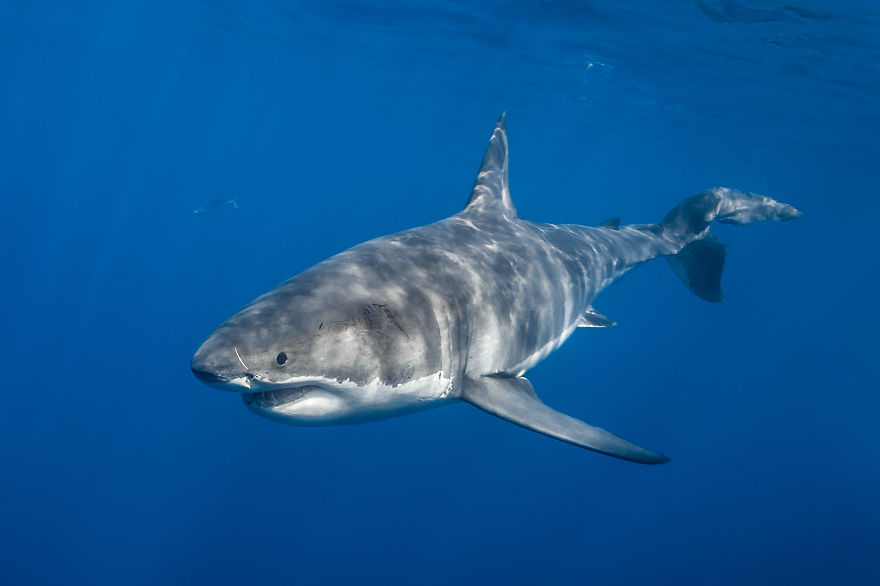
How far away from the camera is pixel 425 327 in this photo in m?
4.38

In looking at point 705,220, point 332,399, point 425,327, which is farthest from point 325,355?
point 705,220

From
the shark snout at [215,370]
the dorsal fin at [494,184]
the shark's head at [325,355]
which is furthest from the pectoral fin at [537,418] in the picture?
the dorsal fin at [494,184]

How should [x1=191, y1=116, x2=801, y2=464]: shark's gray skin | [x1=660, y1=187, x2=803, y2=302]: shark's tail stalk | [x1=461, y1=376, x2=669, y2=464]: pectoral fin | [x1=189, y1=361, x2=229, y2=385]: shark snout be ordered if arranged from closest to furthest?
[x1=189, y1=361, x2=229, y2=385]: shark snout, [x1=191, y1=116, x2=801, y2=464]: shark's gray skin, [x1=461, y1=376, x2=669, y2=464]: pectoral fin, [x1=660, y1=187, x2=803, y2=302]: shark's tail stalk

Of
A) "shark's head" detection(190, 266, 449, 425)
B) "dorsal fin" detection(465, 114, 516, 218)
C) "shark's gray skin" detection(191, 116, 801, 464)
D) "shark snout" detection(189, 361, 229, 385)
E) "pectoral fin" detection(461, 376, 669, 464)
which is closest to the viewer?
"shark snout" detection(189, 361, 229, 385)

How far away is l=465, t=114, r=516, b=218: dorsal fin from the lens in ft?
24.1

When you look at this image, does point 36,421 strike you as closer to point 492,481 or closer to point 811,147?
point 492,481

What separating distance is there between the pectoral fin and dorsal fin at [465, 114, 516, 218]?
9.52 feet

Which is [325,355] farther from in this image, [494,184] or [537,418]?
[494,184]

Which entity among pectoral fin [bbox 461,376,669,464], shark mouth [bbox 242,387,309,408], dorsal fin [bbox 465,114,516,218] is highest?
dorsal fin [bbox 465,114,516,218]

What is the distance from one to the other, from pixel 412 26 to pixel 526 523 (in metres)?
22.6

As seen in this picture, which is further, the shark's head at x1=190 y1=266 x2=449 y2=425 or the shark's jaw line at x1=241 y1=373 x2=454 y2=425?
the shark's jaw line at x1=241 y1=373 x2=454 y2=425

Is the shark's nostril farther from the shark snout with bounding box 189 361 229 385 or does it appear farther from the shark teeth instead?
the shark teeth

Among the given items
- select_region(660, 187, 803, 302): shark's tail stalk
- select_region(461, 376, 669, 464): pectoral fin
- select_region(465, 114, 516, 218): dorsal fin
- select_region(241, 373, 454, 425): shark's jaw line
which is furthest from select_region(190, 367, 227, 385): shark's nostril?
select_region(660, 187, 803, 302): shark's tail stalk

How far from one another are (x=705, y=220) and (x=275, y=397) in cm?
960
